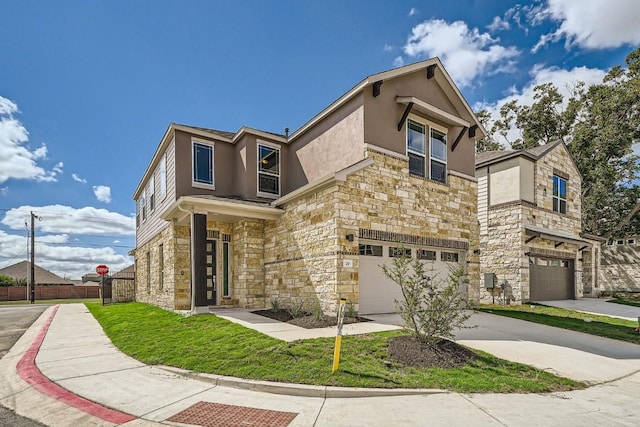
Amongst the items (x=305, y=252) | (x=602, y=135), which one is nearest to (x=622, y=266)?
(x=602, y=135)

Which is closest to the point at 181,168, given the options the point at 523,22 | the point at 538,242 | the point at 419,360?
the point at 419,360

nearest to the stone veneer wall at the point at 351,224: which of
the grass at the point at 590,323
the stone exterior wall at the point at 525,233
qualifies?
the grass at the point at 590,323

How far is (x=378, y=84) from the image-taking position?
37.6ft

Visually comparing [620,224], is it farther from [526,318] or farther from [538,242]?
[526,318]

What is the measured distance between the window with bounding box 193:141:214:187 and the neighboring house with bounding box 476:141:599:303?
13070 millimetres

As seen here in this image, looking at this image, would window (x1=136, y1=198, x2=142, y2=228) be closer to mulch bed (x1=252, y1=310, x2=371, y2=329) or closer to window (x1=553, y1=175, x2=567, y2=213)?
mulch bed (x1=252, y1=310, x2=371, y2=329)

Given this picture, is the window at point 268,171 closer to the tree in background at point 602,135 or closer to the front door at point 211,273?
the front door at point 211,273

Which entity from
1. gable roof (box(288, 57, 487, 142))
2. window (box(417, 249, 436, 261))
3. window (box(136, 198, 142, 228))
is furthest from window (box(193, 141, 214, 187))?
window (box(136, 198, 142, 228))

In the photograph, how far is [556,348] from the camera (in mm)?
7762

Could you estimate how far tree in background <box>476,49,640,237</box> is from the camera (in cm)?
2475

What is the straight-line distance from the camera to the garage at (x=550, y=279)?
1670cm

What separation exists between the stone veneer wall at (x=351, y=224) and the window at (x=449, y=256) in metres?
0.41

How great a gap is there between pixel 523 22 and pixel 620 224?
821 inches

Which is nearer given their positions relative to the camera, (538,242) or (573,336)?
(573,336)
